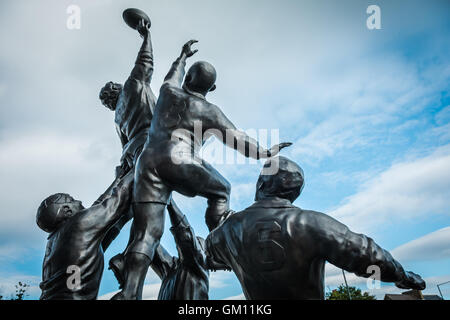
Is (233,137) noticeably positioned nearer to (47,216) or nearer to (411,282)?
(411,282)

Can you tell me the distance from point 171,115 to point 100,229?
1.36m

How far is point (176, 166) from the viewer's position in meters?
3.31

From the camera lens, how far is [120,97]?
4551 millimetres

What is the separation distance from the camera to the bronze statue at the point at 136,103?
4.27 m

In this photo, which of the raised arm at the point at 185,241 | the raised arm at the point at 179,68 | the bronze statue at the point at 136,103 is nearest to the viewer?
the raised arm at the point at 185,241

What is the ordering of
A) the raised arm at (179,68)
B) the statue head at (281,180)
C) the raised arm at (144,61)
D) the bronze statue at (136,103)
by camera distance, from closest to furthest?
the statue head at (281,180), the raised arm at (179,68), the bronze statue at (136,103), the raised arm at (144,61)

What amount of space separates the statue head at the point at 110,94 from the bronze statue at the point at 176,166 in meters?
1.29

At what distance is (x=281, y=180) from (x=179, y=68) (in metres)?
2.30

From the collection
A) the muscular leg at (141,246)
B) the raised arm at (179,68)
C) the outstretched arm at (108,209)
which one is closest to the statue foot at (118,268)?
the muscular leg at (141,246)

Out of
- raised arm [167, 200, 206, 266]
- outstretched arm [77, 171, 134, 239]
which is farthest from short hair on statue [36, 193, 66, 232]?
raised arm [167, 200, 206, 266]

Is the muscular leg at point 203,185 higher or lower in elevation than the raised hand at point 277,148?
lower

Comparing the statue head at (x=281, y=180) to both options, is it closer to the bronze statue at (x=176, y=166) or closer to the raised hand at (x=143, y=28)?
the bronze statue at (x=176, y=166)
